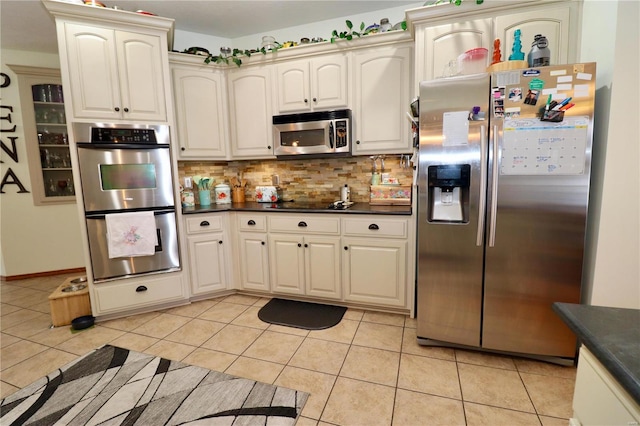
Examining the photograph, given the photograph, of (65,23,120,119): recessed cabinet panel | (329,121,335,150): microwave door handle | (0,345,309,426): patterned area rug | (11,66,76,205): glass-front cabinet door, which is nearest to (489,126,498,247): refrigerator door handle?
(329,121,335,150): microwave door handle

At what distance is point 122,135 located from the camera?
2496mm

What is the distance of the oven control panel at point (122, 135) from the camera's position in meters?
2.43

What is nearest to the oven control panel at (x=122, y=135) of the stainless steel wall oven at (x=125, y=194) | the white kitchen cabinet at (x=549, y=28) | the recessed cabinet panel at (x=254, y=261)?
the stainless steel wall oven at (x=125, y=194)

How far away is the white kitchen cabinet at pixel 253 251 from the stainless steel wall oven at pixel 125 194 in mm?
633

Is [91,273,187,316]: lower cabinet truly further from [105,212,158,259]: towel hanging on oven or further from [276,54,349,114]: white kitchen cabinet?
[276,54,349,114]: white kitchen cabinet

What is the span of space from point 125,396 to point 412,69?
3041mm

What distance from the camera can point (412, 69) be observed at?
2.53 m

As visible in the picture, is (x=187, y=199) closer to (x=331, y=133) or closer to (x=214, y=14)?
(x=331, y=133)

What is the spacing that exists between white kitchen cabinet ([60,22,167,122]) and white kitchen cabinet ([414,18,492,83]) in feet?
7.01

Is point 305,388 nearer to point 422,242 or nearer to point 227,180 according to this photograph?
point 422,242


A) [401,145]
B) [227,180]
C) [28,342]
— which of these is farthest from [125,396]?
[401,145]

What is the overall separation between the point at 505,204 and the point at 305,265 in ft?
5.46

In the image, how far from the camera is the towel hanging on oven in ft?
8.25

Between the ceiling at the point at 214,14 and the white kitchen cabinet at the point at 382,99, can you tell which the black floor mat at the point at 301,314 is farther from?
the ceiling at the point at 214,14
